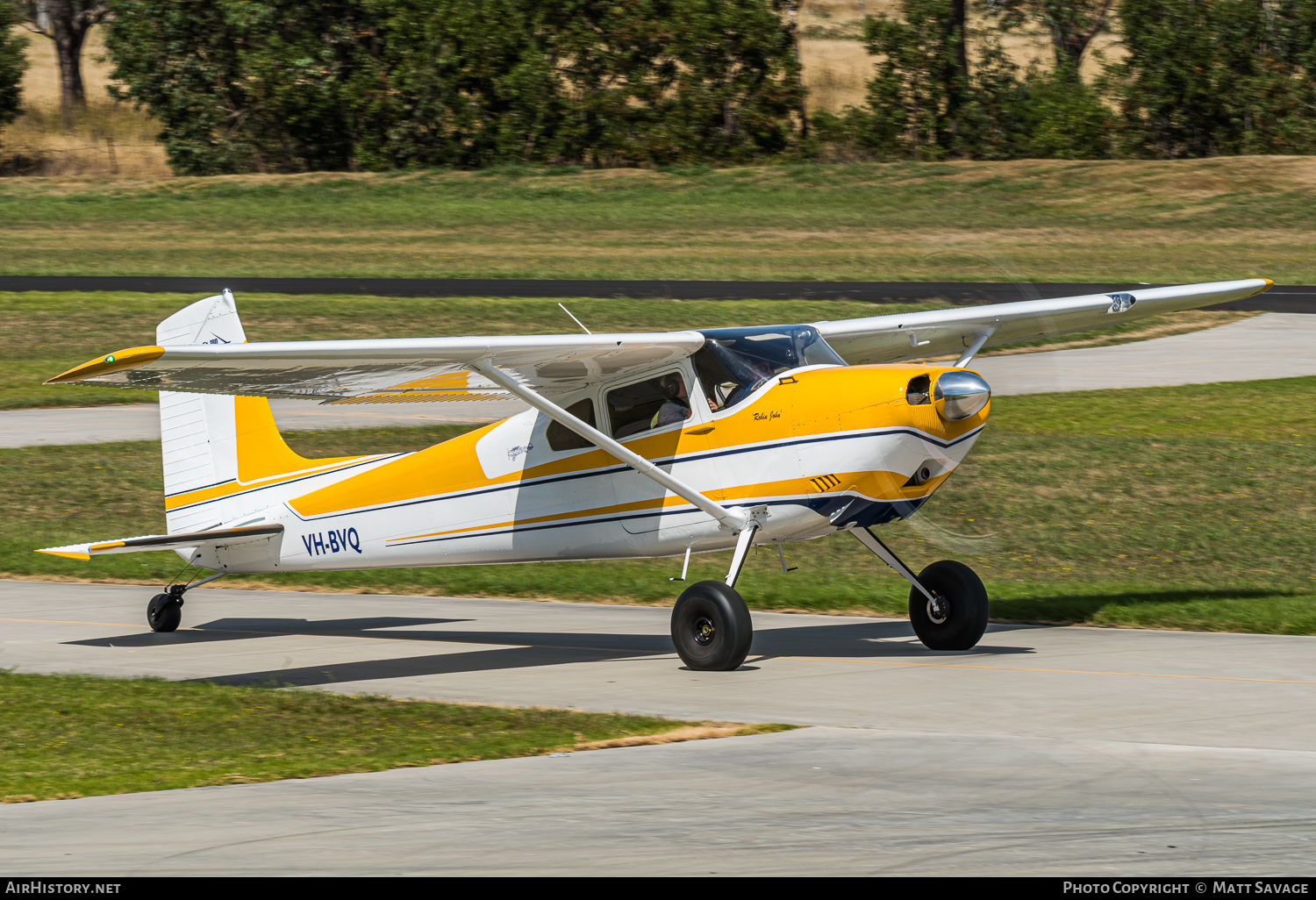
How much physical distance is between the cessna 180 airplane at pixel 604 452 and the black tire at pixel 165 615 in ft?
0.07

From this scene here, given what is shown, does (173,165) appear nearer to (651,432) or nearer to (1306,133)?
(1306,133)

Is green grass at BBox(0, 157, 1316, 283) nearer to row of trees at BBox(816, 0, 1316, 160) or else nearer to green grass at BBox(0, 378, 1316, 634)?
row of trees at BBox(816, 0, 1316, 160)

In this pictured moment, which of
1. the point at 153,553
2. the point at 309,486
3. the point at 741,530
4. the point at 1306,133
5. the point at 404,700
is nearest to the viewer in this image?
the point at 404,700

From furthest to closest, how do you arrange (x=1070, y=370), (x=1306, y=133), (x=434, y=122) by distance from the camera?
(x=434, y=122), (x=1306, y=133), (x=1070, y=370)

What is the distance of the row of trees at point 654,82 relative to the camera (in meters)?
60.7

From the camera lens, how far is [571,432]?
42.9ft

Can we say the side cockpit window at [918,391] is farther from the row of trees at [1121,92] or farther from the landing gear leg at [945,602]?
the row of trees at [1121,92]

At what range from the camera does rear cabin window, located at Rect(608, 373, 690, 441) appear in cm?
1248

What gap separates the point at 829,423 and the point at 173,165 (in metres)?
60.0

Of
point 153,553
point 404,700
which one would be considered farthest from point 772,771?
point 153,553

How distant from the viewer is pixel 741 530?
12125 mm

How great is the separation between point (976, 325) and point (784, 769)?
22.0 feet

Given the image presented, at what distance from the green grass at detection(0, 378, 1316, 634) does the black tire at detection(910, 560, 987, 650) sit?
0.47 metres

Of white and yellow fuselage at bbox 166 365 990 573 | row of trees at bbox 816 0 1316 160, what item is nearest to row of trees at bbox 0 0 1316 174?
row of trees at bbox 816 0 1316 160
